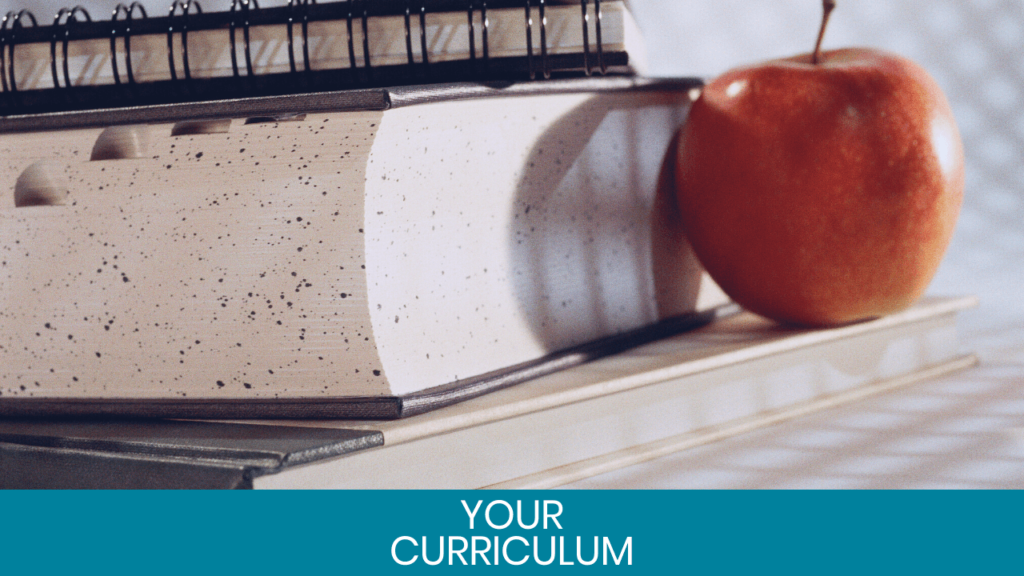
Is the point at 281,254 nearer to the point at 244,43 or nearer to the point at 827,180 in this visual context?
the point at 244,43

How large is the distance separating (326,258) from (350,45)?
104mm

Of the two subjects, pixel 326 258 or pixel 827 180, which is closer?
pixel 326 258

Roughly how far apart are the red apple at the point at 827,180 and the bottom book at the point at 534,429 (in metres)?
0.04

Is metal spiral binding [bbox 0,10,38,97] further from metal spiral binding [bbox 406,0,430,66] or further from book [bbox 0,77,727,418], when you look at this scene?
metal spiral binding [bbox 406,0,430,66]

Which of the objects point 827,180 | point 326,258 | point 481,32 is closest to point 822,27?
point 827,180

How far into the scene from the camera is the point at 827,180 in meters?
0.48

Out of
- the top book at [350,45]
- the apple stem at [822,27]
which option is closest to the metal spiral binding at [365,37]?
the top book at [350,45]

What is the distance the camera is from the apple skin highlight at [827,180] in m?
0.49

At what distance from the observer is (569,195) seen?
18.6 inches

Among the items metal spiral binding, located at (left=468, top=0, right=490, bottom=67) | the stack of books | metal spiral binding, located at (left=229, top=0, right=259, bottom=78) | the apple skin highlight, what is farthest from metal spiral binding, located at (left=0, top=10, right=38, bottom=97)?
the apple skin highlight

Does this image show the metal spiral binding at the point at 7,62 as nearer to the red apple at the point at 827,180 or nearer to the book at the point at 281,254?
the book at the point at 281,254

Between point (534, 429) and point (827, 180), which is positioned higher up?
point (827, 180)

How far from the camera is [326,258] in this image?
14.8 inches
